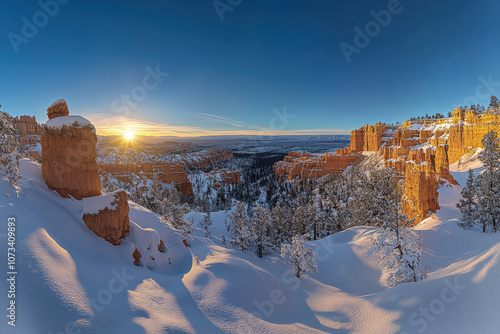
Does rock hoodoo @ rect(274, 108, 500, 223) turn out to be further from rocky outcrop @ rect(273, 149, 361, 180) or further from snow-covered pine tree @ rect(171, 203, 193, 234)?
snow-covered pine tree @ rect(171, 203, 193, 234)

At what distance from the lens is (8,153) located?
10.8 m

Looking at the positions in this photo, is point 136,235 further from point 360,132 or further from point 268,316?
point 360,132

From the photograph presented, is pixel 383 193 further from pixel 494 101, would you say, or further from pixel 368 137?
pixel 368 137

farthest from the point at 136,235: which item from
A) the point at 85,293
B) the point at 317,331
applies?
the point at 317,331

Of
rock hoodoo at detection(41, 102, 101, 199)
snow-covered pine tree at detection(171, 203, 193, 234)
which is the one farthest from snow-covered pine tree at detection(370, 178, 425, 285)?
rock hoodoo at detection(41, 102, 101, 199)

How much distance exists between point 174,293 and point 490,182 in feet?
95.2

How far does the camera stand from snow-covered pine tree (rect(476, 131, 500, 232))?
64.3 ft

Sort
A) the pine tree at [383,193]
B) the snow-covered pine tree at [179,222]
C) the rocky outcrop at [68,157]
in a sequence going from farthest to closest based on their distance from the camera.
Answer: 1. the snow-covered pine tree at [179,222]
2. the rocky outcrop at [68,157]
3. the pine tree at [383,193]

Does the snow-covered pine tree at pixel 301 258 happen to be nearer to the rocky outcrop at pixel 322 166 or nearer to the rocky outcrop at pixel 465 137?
the rocky outcrop at pixel 465 137

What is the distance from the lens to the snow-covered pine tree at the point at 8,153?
10141 mm

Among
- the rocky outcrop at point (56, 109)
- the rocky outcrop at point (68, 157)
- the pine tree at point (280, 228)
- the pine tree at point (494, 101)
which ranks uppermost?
the pine tree at point (494, 101)

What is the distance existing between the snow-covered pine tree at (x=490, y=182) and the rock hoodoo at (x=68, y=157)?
32152 millimetres

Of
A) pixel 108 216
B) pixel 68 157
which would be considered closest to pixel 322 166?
pixel 108 216

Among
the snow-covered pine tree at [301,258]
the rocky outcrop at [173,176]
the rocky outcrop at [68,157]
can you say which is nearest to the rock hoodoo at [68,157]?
the rocky outcrop at [68,157]
